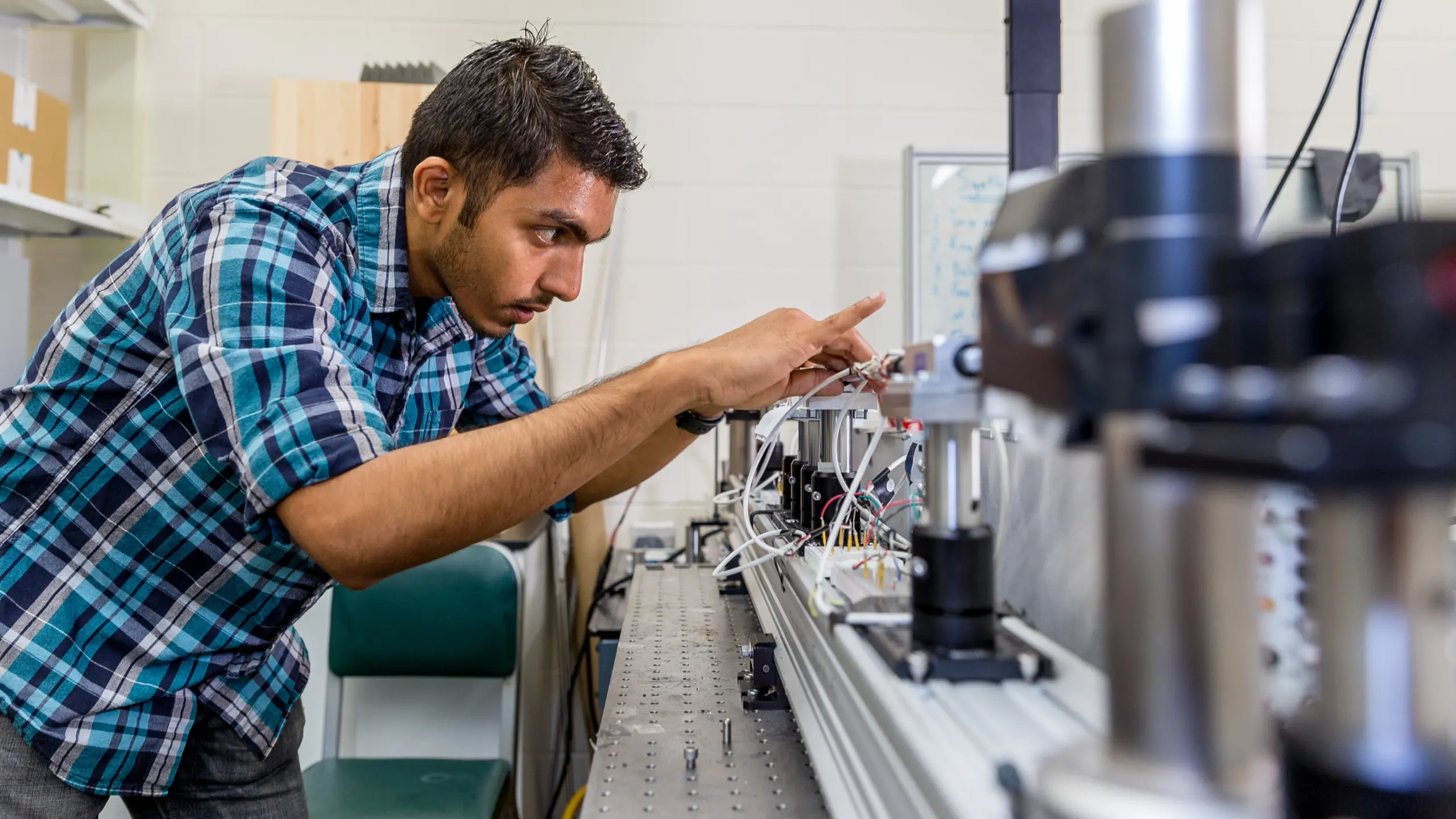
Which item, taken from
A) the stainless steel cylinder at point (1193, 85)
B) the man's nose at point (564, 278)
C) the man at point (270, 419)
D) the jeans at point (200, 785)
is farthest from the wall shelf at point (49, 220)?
the stainless steel cylinder at point (1193, 85)

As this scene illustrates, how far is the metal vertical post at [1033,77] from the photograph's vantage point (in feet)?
2.39

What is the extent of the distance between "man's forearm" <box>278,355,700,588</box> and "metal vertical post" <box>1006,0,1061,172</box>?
0.38m

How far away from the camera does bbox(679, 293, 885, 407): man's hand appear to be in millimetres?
921

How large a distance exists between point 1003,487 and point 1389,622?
0.38m

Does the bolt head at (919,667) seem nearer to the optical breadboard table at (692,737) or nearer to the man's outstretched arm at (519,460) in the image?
the optical breadboard table at (692,737)

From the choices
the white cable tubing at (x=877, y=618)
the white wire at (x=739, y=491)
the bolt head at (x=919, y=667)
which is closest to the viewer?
the bolt head at (x=919, y=667)

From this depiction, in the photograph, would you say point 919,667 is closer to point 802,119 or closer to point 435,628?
point 435,628

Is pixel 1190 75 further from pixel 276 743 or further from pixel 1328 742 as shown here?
pixel 276 743

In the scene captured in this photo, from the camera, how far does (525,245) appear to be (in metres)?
1.01

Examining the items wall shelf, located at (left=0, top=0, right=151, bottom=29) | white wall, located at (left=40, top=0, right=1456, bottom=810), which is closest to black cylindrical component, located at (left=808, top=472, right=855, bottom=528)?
white wall, located at (left=40, top=0, right=1456, bottom=810)

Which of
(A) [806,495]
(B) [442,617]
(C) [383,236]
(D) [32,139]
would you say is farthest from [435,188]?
(D) [32,139]

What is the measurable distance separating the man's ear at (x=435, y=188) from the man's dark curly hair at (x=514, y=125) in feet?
0.04

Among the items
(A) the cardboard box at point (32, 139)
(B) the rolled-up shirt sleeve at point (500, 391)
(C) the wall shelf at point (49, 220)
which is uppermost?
(A) the cardboard box at point (32, 139)

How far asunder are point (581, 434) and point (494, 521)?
12cm
